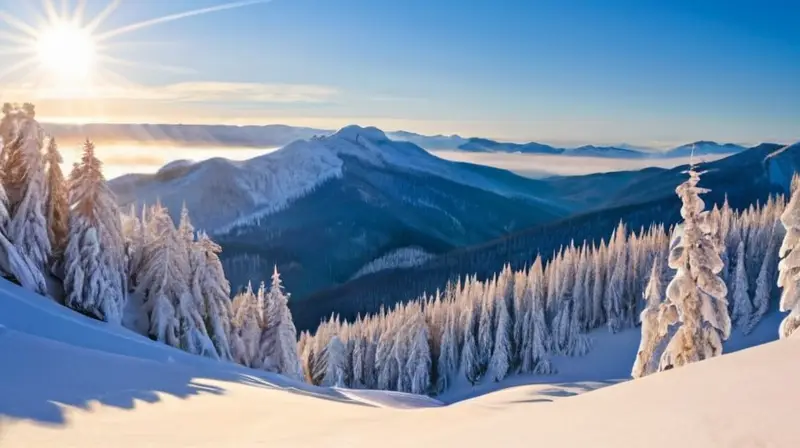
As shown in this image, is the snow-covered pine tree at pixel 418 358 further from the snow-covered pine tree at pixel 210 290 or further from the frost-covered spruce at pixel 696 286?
the frost-covered spruce at pixel 696 286

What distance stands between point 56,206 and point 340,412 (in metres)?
25.9

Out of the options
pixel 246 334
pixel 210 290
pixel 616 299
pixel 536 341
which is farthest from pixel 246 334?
pixel 616 299

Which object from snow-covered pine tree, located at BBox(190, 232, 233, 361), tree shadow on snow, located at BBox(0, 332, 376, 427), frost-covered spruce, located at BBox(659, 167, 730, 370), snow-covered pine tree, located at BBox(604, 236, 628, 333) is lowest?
snow-covered pine tree, located at BBox(604, 236, 628, 333)

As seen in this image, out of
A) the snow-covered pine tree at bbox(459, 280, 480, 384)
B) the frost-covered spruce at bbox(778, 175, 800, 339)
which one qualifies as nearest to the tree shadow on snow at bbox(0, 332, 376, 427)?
the frost-covered spruce at bbox(778, 175, 800, 339)

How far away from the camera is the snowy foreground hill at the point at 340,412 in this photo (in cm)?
780

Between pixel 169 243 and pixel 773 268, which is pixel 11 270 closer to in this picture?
pixel 169 243

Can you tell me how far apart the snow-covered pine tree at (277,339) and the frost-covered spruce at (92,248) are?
12006 millimetres

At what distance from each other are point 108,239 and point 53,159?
5.12m

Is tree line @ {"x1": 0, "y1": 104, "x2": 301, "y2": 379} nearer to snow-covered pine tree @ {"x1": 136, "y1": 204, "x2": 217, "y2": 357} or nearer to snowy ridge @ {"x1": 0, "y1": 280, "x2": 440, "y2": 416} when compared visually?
Answer: snow-covered pine tree @ {"x1": 136, "y1": 204, "x2": 217, "y2": 357}

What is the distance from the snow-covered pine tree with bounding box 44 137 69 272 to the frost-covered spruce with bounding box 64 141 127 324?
28.6 inches

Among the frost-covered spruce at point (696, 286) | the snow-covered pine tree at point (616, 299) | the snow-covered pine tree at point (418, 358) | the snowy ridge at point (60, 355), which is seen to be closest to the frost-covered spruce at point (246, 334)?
the snowy ridge at point (60, 355)

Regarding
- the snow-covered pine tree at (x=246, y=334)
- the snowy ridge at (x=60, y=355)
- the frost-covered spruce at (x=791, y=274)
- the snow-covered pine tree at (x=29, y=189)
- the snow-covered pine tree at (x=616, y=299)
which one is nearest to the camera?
the snowy ridge at (x=60, y=355)

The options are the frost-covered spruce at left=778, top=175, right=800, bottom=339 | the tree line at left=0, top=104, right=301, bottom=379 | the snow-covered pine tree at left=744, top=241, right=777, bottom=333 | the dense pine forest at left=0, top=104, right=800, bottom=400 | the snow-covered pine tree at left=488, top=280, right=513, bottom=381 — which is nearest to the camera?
the frost-covered spruce at left=778, top=175, right=800, bottom=339

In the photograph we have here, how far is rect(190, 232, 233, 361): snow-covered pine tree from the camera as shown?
3781cm
